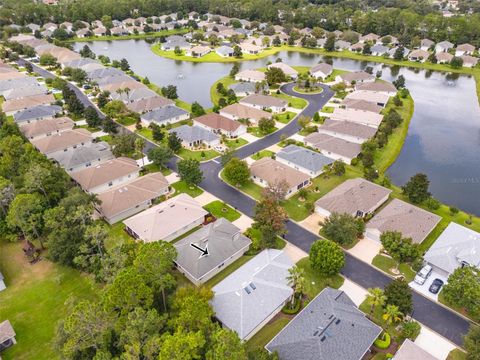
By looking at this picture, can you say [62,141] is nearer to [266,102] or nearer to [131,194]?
[131,194]

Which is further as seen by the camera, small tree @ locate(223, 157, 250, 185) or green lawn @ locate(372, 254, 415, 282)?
small tree @ locate(223, 157, 250, 185)

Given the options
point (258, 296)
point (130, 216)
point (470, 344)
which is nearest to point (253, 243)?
point (258, 296)

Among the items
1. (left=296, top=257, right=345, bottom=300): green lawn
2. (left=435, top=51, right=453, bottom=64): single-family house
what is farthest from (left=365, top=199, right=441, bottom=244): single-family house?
(left=435, top=51, right=453, bottom=64): single-family house

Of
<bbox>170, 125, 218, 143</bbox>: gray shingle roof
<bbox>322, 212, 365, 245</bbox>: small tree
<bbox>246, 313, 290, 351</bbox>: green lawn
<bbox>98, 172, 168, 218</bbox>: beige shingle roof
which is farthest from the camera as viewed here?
<bbox>170, 125, 218, 143</bbox>: gray shingle roof

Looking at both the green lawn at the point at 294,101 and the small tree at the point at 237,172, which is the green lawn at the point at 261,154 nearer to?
the small tree at the point at 237,172

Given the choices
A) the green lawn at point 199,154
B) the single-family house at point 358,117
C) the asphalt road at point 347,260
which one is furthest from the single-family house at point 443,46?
the green lawn at point 199,154

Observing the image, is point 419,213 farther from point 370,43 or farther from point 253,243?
point 370,43

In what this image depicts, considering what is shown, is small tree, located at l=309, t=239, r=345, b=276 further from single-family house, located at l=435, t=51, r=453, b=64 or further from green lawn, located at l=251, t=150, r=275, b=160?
single-family house, located at l=435, t=51, r=453, b=64

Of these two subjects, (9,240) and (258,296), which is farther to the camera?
(9,240)

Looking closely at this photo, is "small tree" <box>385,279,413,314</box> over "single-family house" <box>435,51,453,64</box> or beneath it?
beneath
